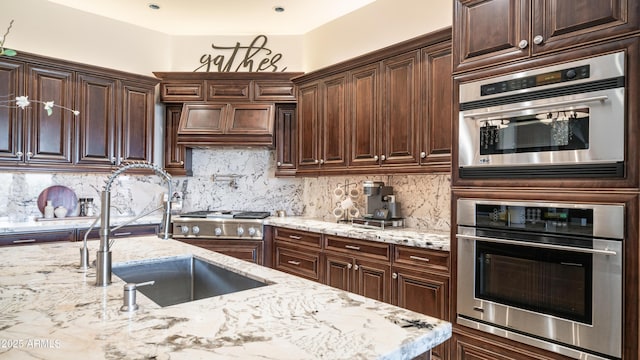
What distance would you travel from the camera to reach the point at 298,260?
344 cm

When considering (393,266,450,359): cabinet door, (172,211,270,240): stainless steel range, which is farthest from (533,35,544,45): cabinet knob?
(172,211,270,240): stainless steel range

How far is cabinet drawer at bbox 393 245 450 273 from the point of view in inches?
93.0

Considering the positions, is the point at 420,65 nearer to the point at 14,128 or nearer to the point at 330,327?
the point at 330,327

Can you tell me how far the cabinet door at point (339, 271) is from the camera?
2.96 metres

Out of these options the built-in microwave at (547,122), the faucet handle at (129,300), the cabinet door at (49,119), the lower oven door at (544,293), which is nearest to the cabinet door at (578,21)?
the built-in microwave at (547,122)

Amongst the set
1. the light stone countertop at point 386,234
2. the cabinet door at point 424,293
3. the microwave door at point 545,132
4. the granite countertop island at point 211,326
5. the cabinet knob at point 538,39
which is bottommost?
the cabinet door at point 424,293

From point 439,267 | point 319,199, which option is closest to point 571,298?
point 439,267

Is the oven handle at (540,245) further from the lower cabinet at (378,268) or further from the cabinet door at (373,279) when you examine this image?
the cabinet door at (373,279)

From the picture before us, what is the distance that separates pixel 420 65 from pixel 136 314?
8.49 feet

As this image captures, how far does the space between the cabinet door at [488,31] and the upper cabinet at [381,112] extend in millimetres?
483

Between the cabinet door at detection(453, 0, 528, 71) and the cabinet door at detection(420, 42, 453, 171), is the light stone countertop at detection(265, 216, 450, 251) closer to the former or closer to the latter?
the cabinet door at detection(420, 42, 453, 171)

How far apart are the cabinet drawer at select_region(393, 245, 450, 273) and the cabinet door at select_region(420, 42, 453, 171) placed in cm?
63

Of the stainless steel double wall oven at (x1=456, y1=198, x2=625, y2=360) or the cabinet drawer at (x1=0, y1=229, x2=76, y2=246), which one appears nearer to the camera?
the stainless steel double wall oven at (x1=456, y1=198, x2=625, y2=360)

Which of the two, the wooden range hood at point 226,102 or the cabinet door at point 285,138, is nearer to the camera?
the wooden range hood at point 226,102
